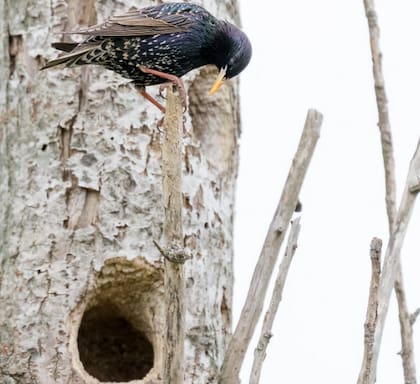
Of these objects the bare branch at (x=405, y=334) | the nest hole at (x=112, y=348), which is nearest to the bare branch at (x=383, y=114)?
the bare branch at (x=405, y=334)

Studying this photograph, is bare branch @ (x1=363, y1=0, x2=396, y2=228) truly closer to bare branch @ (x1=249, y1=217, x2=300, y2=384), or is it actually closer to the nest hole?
bare branch @ (x1=249, y1=217, x2=300, y2=384)

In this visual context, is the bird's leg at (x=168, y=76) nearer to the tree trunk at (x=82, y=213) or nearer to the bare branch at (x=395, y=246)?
the tree trunk at (x=82, y=213)

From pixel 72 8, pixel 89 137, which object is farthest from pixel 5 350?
pixel 72 8

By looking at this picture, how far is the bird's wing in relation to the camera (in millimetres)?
4262

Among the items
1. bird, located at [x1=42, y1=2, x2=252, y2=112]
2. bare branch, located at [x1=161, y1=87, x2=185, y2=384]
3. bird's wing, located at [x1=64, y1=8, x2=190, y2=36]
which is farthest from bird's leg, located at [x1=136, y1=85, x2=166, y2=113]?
bare branch, located at [x1=161, y1=87, x2=185, y2=384]

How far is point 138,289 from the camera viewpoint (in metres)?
4.54

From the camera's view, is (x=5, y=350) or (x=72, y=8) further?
(x=72, y=8)

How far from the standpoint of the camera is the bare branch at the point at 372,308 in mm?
2740

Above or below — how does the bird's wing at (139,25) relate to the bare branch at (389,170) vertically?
above

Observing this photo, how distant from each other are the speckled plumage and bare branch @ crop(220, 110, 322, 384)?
151cm

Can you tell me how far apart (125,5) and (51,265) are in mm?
1089

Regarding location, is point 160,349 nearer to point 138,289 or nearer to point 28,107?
point 138,289

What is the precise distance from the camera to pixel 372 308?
2.75 metres

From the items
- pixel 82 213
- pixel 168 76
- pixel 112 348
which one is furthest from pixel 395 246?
pixel 112 348
